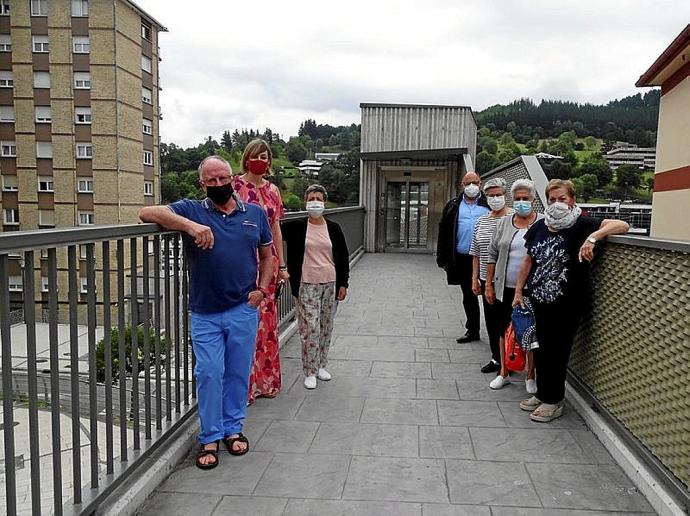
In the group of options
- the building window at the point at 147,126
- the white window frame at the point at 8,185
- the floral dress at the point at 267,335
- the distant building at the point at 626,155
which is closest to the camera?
the floral dress at the point at 267,335

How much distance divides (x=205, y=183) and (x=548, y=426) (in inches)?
103

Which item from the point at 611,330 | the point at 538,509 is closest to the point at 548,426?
the point at 611,330

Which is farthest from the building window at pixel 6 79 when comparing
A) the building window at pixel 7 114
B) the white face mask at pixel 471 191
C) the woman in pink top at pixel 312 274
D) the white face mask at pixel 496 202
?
the white face mask at pixel 496 202

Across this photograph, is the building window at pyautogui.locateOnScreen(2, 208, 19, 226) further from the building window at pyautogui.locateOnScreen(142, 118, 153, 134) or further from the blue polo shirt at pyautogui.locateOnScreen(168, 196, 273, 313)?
the blue polo shirt at pyautogui.locateOnScreen(168, 196, 273, 313)

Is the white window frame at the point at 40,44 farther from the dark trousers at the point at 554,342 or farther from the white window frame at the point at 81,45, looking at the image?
the dark trousers at the point at 554,342

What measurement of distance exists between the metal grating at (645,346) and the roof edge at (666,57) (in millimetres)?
8217

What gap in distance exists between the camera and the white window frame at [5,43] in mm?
35844

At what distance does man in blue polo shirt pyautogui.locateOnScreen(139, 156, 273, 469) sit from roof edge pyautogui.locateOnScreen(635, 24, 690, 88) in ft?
31.6

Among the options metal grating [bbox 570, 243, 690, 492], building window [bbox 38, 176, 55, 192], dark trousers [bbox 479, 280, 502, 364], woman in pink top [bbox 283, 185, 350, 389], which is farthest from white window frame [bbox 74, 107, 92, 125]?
metal grating [bbox 570, 243, 690, 492]

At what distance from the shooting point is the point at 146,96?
131ft

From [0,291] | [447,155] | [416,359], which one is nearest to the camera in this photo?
[0,291]

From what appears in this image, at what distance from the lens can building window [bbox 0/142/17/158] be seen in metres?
37.2

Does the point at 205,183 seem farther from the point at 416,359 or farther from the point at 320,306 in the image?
the point at 416,359

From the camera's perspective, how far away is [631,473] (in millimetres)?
2969
